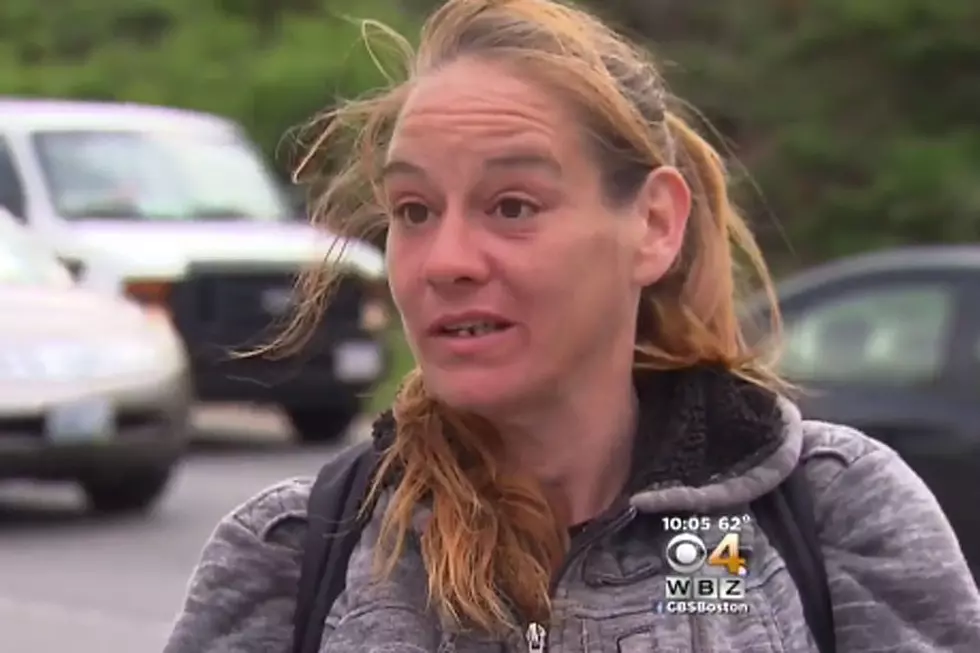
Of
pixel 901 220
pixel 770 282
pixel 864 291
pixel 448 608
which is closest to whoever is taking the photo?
pixel 448 608

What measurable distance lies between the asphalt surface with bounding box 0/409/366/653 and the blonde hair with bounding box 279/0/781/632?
417 cm

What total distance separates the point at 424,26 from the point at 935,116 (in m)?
24.6

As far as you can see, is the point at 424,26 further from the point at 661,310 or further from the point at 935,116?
the point at 935,116

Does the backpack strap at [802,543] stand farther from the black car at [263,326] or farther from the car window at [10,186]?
the car window at [10,186]

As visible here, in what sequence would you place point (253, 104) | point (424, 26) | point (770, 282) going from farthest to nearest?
point (253, 104) → point (770, 282) → point (424, 26)

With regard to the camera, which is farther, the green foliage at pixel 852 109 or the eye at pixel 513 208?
the green foliage at pixel 852 109

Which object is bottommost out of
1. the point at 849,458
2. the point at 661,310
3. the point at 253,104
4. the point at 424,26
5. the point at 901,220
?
the point at 849,458

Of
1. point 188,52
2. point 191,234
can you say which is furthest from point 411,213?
point 188,52

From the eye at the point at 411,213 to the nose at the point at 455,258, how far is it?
42 mm

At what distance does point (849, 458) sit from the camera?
2326 millimetres

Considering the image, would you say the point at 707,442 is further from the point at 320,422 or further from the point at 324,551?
the point at 320,422

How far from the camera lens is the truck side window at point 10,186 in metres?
14.2

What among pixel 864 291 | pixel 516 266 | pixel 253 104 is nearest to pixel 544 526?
pixel 516 266

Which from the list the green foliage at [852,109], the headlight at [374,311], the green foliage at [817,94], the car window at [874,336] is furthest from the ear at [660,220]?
the green foliage at [852,109]
